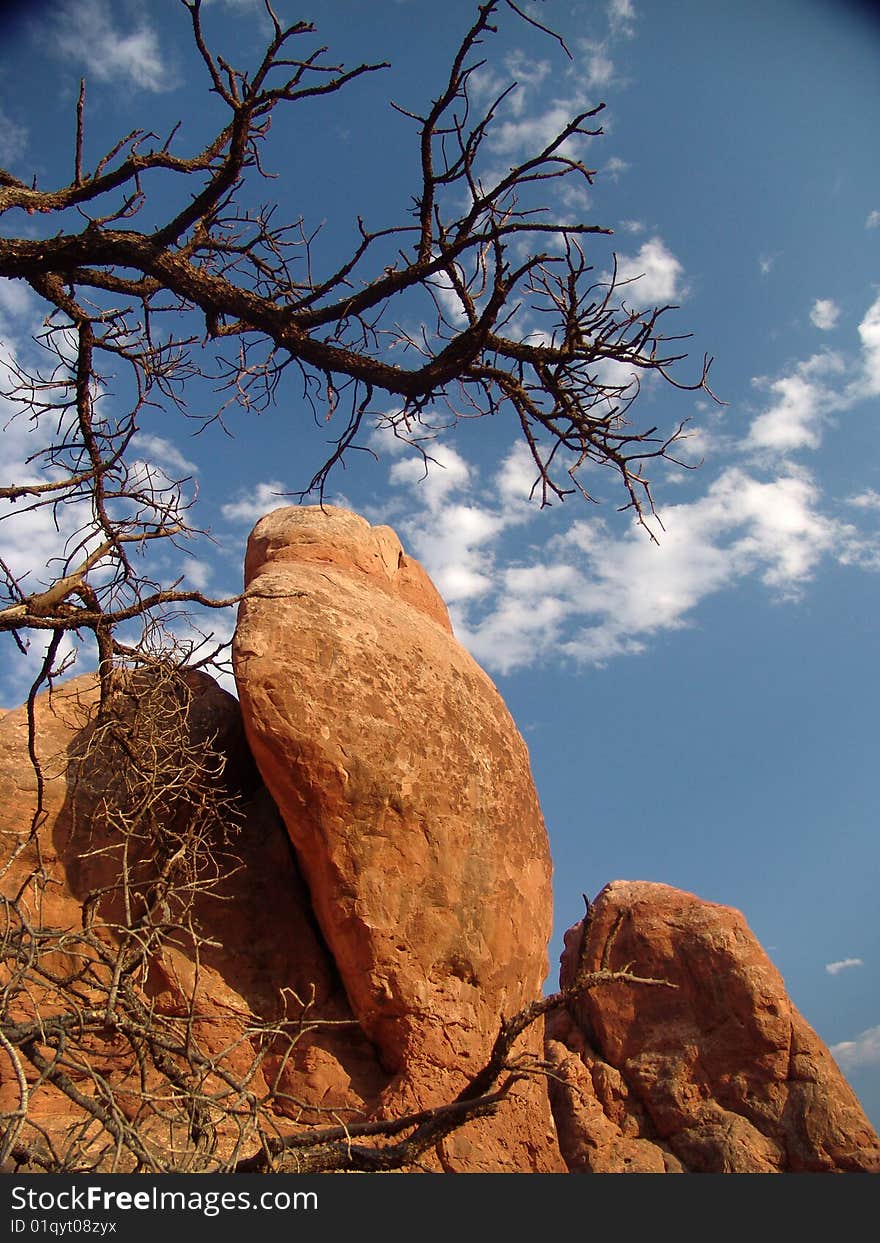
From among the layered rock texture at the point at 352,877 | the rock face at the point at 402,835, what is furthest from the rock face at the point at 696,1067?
the rock face at the point at 402,835

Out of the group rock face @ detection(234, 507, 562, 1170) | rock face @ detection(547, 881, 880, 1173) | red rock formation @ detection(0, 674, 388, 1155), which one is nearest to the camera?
red rock formation @ detection(0, 674, 388, 1155)

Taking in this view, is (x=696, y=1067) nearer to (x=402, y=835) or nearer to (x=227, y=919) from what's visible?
(x=402, y=835)

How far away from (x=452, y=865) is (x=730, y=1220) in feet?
16.7

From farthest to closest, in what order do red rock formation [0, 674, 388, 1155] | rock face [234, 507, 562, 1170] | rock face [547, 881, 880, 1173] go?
rock face [547, 881, 880, 1173] < rock face [234, 507, 562, 1170] < red rock formation [0, 674, 388, 1155]

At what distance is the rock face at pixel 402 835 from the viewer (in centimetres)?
772

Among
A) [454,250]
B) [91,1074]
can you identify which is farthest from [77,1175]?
[454,250]

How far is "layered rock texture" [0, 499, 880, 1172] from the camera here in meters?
7.50

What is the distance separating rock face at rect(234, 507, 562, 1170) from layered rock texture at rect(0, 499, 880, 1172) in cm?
2

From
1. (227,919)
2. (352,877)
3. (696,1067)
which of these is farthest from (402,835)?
(696,1067)

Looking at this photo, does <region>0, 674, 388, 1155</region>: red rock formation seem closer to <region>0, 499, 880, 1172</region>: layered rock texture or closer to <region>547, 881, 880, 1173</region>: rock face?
<region>0, 499, 880, 1172</region>: layered rock texture

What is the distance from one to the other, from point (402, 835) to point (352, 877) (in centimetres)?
58

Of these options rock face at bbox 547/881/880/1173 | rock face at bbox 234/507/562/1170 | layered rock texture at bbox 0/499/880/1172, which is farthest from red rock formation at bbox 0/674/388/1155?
rock face at bbox 547/881/880/1173

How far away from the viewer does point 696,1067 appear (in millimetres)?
11164

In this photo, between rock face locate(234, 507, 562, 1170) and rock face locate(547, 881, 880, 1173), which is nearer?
rock face locate(234, 507, 562, 1170)
